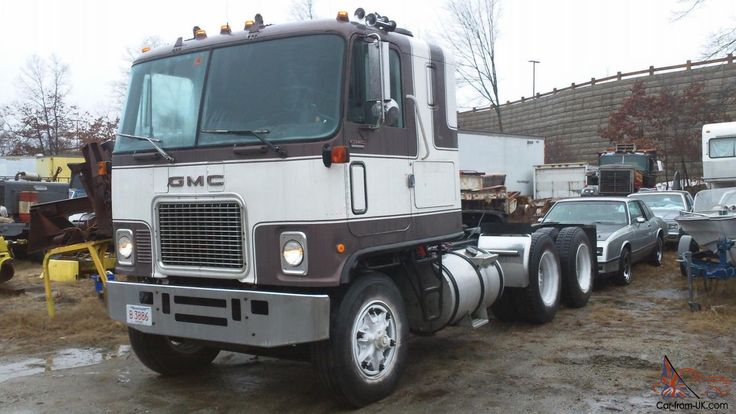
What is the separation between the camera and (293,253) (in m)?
4.75

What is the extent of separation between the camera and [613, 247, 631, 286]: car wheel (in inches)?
423

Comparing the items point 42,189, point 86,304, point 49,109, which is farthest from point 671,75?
point 49,109

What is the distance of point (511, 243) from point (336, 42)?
3.80 m

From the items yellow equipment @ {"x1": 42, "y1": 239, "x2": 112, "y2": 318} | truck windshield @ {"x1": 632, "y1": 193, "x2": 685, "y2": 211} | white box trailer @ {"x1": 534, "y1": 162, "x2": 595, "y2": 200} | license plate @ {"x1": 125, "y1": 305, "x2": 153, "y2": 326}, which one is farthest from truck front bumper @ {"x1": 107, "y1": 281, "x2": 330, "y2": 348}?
white box trailer @ {"x1": 534, "y1": 162, "x2": 595, "y2": 200}

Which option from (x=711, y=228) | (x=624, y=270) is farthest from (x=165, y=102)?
(x=624, y=270)

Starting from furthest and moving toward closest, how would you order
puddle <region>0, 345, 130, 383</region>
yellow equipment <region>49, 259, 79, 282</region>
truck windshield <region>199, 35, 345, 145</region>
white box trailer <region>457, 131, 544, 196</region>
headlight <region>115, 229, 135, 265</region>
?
white box trailer <region>457, 131, 544, 196</region> < yellow equipment <region>49, 259, 79, 282</region> < puddle <region>0, 345, 130, 383</region> < headlight <region>115, 229, 135, 265</region> < truck windshield <region>199, 35, 345, 145</region>

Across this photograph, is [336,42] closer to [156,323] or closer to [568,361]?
[156,323]

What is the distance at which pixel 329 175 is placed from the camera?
4.73 meters

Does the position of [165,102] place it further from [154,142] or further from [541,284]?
[541,284]

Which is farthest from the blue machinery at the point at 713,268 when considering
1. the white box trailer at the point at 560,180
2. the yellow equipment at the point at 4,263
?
the white box trailer at the point at 560,180

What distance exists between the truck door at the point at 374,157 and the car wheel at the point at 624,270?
6447 mm

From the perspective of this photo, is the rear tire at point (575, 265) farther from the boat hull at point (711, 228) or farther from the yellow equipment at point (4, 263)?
the yellow equipment at point (4, 263)

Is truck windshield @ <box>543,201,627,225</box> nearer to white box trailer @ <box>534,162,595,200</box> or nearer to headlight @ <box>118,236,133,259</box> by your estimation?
headlight @ <box>118,236,133,259</box>

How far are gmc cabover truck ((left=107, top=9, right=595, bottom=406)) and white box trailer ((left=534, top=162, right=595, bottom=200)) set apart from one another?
22.3 m
